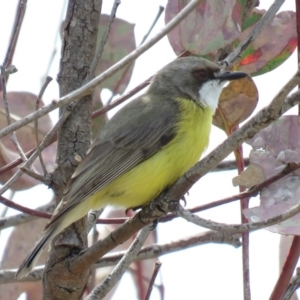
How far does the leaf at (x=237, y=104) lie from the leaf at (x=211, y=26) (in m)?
0.26

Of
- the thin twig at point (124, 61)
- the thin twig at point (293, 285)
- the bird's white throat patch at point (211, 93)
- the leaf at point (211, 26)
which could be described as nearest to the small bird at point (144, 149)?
the bird's white throat patch at point (211, 93)

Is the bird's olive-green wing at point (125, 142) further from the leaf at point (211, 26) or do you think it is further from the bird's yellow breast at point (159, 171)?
the leaf at point (211, 26)

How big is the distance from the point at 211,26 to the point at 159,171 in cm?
87

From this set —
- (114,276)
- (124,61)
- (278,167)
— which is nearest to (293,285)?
(278,167)

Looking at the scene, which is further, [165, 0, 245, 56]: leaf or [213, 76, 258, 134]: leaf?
[213, 76, 258, 134]: leaf

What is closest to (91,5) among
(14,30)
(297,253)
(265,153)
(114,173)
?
(14,30)

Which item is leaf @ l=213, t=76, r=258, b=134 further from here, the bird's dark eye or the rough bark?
the bird's dark eye

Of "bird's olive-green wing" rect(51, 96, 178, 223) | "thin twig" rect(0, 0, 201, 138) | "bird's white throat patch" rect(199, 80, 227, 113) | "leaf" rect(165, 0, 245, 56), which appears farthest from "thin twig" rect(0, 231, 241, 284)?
"thin twig" rect(0, 0, 201, 138)

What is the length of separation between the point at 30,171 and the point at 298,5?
1247 mm

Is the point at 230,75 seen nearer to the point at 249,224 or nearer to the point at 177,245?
the point at 177,245

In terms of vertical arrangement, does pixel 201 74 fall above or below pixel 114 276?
above

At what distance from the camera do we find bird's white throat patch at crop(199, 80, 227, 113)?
165 inches

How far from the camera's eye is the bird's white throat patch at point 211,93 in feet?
13.7

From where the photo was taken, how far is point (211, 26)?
3.26 meters
